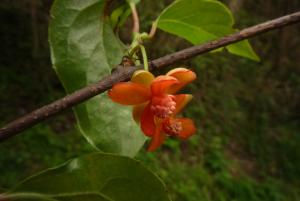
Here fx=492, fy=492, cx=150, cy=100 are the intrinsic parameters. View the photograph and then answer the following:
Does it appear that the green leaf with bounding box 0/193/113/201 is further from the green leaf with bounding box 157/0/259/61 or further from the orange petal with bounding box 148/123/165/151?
the green leaf with bounding box 157/0/259/61

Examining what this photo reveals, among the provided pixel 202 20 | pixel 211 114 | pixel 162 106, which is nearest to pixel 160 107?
pixel 162 106

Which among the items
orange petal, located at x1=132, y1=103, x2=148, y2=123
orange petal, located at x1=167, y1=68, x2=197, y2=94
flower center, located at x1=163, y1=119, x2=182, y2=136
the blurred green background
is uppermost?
orange petal, located at x1=167, y1=68, x2=197, y2=94

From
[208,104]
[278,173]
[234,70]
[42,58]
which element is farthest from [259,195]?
[42,58]

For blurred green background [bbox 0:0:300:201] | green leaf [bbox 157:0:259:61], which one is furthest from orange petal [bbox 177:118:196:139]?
blurred green background [bbox 0:0:300:201]

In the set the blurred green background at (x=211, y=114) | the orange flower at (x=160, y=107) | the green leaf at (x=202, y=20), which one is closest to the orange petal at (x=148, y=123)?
the orange flower at (x=160, y=107)

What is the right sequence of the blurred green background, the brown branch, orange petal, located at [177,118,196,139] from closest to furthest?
the brown branch
orange petal, located at [177,118,196,139]
the blurred green background

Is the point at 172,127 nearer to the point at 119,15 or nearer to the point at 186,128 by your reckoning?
the point at 186,128
